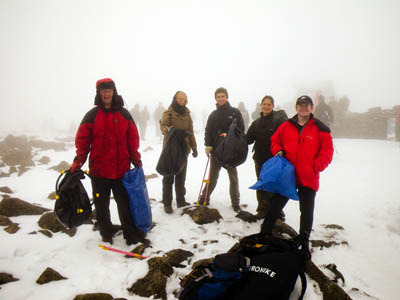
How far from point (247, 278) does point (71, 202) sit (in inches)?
116

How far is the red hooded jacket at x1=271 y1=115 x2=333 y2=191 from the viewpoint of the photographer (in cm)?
317

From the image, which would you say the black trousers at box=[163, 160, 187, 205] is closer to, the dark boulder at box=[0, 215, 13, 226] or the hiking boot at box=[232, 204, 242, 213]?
the hiking boot at box=[232, 204, 242, 213]

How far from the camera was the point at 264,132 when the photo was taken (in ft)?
14.4

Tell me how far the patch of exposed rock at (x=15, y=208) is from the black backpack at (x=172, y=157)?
3.05 metres

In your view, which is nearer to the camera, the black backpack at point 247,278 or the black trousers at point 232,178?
the black backpack at point 247,278

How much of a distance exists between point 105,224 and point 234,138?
321 centimetres

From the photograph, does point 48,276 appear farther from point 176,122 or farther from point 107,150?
point 176,122

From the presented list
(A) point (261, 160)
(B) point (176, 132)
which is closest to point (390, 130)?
(A) point (261, 160)

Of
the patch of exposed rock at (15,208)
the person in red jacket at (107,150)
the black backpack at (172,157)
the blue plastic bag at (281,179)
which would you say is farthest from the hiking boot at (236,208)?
the patch of exposed rock at (15,208)

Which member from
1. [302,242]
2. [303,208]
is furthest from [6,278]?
[303,208]

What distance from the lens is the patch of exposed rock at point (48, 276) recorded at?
2484mm

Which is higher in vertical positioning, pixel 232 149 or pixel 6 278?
pixel 232 149

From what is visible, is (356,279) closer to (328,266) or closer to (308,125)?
(328,266)

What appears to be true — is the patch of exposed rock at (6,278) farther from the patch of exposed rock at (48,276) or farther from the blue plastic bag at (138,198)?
the blue plastic bag at (138,198)
